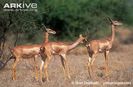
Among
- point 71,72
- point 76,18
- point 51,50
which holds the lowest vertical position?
point 76,18

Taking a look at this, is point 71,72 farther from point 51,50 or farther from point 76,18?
point 76,18

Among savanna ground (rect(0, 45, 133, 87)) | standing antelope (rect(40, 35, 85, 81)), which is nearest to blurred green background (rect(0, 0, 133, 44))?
savanna ground (rect(0, 45, 133, 87))

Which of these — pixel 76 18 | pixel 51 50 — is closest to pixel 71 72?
pixel 51 50

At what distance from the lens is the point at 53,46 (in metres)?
13.3

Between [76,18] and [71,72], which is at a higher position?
[71,72]

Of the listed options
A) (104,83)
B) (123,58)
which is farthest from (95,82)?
(123,58)

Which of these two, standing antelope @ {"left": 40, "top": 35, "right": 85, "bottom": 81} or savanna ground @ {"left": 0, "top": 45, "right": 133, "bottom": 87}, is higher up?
standing antelope @ {"left": 40, "top": 35, "right": 85, "bottom": 81}

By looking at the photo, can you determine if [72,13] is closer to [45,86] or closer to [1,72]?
[1,72]

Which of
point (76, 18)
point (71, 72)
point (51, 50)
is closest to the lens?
point (51, 50)

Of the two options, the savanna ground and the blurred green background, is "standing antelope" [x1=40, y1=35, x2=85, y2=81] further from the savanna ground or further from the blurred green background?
the blurred green background

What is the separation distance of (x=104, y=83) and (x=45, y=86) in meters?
1.59

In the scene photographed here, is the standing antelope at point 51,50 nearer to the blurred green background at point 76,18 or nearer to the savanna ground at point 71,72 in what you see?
the savanna ground at point 71,72

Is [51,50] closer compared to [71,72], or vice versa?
[51,50]

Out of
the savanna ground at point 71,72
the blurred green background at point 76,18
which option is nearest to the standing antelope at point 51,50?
the savanna ground at point 71,72
